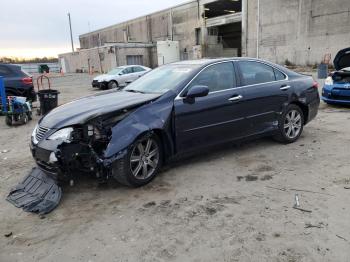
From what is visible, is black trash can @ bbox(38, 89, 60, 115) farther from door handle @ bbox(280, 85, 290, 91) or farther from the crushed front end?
door handle @ bbox(280, 85, 290, 91)

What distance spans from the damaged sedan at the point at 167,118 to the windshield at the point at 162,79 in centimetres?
2

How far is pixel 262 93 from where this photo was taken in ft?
17.9

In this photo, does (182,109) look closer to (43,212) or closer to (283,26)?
(43,212)

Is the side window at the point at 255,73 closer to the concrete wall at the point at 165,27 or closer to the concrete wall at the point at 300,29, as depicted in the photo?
the concrete wall at the point at 300,29

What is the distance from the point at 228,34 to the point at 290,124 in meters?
38.5

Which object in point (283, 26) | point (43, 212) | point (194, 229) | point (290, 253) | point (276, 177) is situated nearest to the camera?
point (290, 253)

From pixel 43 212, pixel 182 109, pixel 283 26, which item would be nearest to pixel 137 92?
pixel 182 109

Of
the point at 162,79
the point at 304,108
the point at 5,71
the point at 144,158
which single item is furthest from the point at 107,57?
the point at 144,158

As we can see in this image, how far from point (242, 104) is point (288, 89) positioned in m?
1.19

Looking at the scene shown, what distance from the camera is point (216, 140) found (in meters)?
4.98

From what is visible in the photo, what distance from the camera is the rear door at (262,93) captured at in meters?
5.34

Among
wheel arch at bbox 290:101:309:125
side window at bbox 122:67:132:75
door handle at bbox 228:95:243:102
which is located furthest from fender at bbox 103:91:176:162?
side window at bbox 122:67:132:75

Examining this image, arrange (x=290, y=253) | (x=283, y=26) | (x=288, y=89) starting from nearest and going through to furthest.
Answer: (x=290, y=253) < (x=288, y=89) < (x=283, y=26)

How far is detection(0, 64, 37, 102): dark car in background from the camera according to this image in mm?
11086
